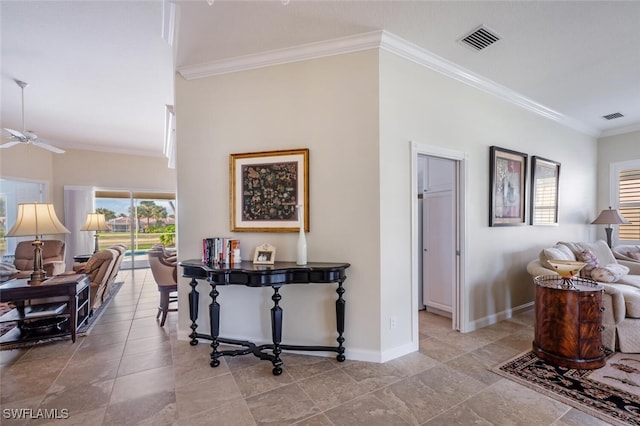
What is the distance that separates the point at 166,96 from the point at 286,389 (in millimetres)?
4399

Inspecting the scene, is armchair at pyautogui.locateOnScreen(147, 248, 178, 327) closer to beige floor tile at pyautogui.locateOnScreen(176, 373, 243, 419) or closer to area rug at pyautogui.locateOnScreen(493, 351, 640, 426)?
beige floor tile at pyautogui.locateOnScreen(176, 373, 243, 419)

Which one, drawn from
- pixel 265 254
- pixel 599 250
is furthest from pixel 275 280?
pixel 599 250

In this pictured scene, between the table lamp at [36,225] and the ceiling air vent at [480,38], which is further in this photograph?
the table lamp at [36,225]

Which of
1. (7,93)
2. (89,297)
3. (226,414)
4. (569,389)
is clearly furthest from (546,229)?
(7,93)

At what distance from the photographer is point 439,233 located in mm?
3906

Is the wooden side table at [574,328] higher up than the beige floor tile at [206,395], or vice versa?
the wooden side table at [574,328]

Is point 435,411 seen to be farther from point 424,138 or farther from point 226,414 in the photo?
point 424,138

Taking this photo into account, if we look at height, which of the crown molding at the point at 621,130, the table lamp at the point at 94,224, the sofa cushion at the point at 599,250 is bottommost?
the sofa cushion at the point at 599,250

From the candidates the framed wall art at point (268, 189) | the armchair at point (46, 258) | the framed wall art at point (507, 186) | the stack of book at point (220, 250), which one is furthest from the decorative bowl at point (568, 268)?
the armchair at point (46, 258)

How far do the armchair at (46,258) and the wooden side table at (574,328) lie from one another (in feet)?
23.6

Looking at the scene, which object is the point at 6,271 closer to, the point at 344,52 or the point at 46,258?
the point at 46,258

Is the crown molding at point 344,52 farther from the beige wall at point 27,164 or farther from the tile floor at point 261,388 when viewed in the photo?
the beige wall at point 27,164

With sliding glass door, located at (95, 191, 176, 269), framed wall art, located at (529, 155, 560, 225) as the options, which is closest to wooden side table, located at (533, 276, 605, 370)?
framed wall art, located at (529, 155, 560, 225)

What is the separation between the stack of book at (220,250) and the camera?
9.46 feet
